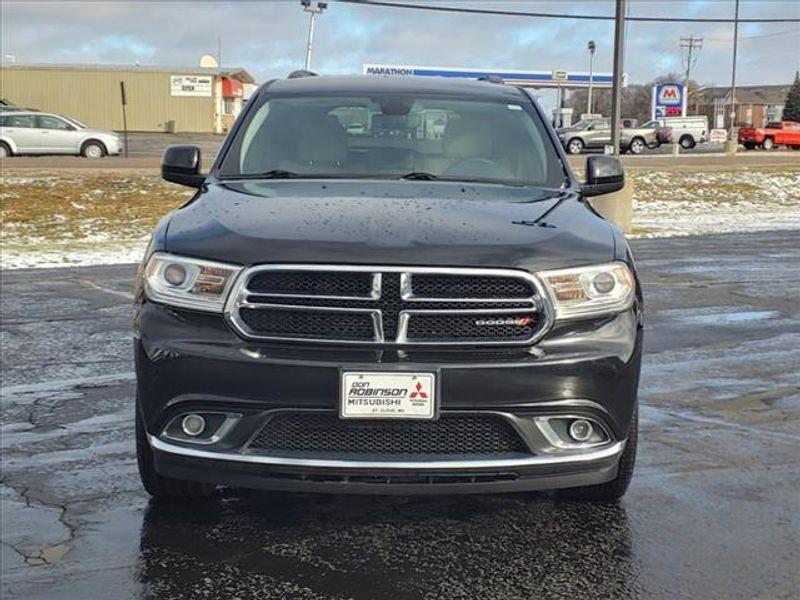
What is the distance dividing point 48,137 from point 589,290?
98.8 ft

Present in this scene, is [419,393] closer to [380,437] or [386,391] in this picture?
[386,391]

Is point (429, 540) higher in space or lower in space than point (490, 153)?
lower

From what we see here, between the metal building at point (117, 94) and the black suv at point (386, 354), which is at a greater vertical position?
the metal building at point (117, 94)

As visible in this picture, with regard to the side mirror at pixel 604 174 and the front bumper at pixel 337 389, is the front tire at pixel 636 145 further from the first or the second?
the front bumper at pixel 337 389

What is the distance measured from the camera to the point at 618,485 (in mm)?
4090

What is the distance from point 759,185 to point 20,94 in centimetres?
4776

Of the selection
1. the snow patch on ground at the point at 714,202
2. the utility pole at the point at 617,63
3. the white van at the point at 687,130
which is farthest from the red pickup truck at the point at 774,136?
the utility pole at the point at 617,63

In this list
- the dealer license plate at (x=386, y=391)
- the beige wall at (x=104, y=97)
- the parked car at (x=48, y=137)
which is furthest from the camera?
the beige wall at (x=104, y=97)

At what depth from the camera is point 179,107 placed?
2406 inches

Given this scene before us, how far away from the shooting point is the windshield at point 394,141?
15.9ft

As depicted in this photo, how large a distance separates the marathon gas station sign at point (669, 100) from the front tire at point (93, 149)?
44.7 metres

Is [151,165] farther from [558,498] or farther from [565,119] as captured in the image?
[565,119]

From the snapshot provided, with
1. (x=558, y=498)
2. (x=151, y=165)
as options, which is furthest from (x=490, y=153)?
(x=151, y=165)

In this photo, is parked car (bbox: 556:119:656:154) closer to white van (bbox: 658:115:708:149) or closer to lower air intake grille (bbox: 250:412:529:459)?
white van (bbox: 658:115:708:149)
